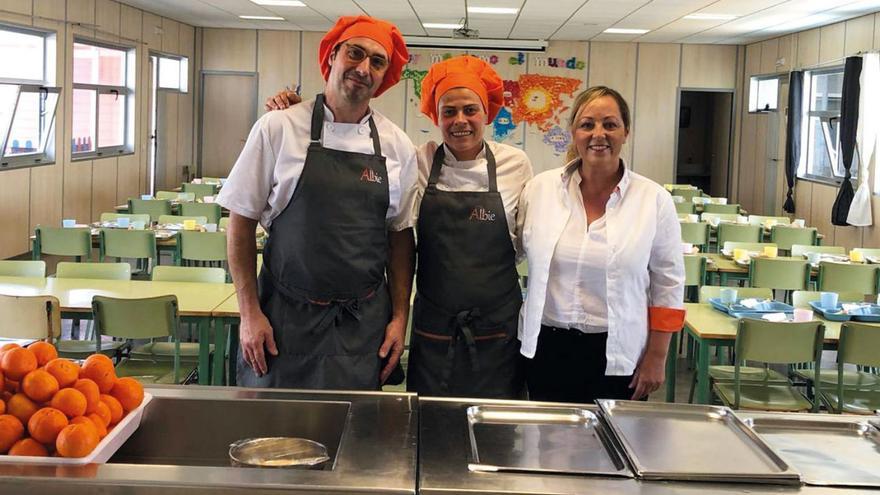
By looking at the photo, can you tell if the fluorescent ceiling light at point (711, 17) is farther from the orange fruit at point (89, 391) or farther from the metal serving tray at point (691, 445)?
the orange fruit at point (89, 391)

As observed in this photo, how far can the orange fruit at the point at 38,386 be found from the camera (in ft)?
5.78

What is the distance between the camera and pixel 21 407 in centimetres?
175

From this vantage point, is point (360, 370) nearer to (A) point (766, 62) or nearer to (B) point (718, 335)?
(B) point (718, 335)

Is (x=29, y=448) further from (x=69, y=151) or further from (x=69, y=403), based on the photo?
(x=69, y=151)

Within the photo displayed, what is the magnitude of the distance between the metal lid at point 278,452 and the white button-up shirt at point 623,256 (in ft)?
3.13

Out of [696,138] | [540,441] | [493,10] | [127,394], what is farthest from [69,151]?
[696,138]

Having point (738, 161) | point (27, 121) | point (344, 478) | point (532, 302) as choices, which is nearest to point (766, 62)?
point (738, 161)

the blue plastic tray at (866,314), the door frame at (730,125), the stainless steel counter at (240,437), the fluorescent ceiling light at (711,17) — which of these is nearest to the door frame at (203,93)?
the door frame at (730,125)

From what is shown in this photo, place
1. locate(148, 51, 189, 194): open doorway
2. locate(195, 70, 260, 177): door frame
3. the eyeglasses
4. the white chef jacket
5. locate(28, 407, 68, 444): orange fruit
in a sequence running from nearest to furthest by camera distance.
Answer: locate(28, 407, 68, 444): orange fruit < the eyeglasses < the white chef jacket < locate(148, 51, 189, 194): open doorway < locate(195, 70, 260, 177): door frame

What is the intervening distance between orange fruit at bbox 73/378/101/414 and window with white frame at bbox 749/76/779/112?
13.4 metres

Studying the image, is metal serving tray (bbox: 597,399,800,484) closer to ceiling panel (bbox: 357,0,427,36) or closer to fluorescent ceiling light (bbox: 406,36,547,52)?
ceiling panel (bbox: 357,0,427,36)

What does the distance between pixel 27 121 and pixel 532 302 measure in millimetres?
8864

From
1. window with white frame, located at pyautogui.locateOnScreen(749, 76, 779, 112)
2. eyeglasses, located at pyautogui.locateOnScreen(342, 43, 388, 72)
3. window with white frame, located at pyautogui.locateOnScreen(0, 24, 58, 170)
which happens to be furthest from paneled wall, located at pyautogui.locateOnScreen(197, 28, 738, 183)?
eyeglasses, located at pyautogui.locateOnScreen(342, 43, 388, 72)

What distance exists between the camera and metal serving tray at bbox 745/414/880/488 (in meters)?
1.77
